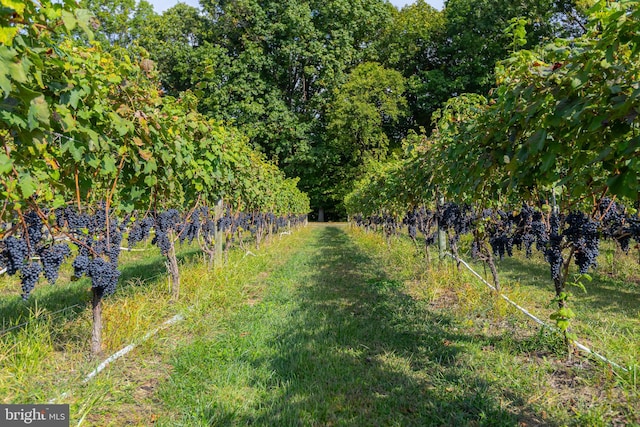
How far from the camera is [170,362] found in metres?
3.65

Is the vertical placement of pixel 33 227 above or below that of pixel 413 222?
above

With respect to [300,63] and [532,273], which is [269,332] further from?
[300,63]

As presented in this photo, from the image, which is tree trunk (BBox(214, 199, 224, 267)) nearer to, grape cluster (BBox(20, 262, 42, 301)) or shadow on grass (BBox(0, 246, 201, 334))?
shadow on grass (BBox(0, 246, 201, 334))

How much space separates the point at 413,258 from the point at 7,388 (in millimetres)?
7606

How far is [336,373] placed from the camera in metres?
3.56

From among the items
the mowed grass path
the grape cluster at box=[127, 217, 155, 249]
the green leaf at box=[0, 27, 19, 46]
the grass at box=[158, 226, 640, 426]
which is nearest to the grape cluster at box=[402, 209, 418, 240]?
the grass at box=[158, 226, 640, 426]

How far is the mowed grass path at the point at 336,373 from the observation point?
2.85m

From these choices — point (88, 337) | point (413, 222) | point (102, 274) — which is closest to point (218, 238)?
point (88, 337)

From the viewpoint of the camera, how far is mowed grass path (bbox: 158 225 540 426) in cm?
285

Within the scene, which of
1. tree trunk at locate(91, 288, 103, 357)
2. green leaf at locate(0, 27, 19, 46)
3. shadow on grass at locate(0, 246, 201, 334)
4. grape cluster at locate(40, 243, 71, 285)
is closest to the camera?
green leaf at locate(0, 27, 19, 46)

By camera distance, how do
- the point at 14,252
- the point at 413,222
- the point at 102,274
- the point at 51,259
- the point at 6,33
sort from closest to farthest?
the point at 6,33 → the point at 14,252 → the point at 51,259 → the point at 102,274 → the point at 413,222

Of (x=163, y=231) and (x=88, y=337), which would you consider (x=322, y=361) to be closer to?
(x=88, y=337)

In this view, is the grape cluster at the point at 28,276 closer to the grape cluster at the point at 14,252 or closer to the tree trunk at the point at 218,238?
the grape cluster at the point at 14,252

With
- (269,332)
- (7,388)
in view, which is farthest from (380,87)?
(7,388)
